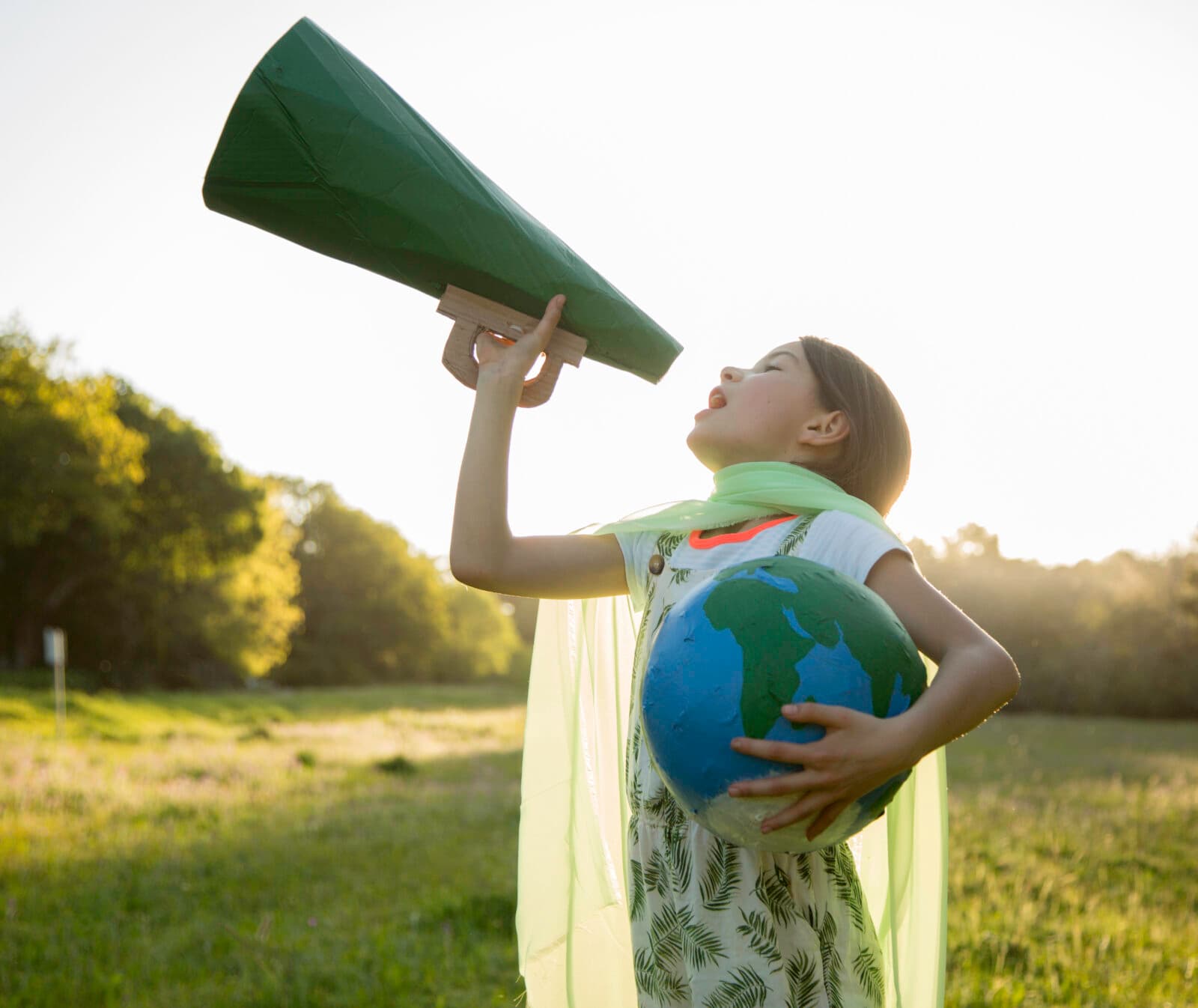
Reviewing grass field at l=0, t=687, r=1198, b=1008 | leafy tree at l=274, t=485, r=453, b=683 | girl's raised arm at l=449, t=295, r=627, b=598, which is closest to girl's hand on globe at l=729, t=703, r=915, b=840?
girl's raised arm at l=449, t=295, r=627, b=598

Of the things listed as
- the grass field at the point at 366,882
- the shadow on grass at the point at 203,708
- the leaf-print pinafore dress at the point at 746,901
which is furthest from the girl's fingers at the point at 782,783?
the shadow on grass at the point at 203,708

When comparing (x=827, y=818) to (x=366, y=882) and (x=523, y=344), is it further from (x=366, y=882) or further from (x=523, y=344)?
(x=366, y=882)

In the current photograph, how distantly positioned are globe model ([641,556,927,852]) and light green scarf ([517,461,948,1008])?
0.54m

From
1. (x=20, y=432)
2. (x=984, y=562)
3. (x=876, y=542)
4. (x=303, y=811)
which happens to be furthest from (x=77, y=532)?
(x=984, y=562)

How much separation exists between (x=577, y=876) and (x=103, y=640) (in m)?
37.1

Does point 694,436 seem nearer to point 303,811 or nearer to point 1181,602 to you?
point 303,811

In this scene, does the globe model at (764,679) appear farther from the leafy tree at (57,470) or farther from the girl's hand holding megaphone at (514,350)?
the leafy tree at (57,470)

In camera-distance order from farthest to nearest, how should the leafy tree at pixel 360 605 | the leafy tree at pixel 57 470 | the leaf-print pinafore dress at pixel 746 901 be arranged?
the leafy tree at pixel 360 605
the leafy tree at pixel 57 470
the leaf-print pinafore dress at pixel 746 901

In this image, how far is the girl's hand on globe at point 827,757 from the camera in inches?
65.1

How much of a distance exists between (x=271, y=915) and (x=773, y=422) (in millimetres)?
4709

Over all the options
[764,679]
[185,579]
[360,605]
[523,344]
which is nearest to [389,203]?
[523,344]

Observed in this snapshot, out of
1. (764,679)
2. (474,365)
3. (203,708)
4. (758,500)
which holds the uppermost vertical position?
(474,365)

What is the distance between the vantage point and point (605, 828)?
117 inches

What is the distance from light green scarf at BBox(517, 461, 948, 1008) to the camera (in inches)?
103
